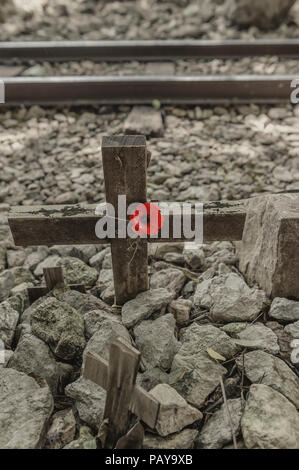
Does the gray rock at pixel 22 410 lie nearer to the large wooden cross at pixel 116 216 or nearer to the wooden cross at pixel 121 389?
the wooden cross at pixel 121 389

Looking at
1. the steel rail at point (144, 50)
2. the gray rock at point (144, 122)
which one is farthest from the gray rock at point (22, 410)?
the steel rail at point (144, 50)

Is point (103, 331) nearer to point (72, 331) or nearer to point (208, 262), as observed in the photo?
point (72, 331)

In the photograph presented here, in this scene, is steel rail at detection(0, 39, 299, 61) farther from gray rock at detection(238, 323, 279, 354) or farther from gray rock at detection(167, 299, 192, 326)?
gray rock at detection(238, 323, 279, 354)

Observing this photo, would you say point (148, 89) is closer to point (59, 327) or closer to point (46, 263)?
point (46, 263)

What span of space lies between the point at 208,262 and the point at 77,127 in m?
2.41

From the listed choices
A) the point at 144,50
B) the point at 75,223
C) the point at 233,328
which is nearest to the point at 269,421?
the point at 233,328

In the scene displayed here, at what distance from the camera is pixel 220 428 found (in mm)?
1595

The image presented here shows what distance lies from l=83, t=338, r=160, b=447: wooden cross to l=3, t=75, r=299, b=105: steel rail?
11.7ft

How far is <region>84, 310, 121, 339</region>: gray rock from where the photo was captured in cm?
201

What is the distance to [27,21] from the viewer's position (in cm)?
673

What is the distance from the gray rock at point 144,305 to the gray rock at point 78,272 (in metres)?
0.41

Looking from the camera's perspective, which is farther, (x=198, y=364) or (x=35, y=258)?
(x=35, y=258)

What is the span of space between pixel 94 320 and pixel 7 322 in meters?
0.46

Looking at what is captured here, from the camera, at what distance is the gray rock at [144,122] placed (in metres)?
4.04
